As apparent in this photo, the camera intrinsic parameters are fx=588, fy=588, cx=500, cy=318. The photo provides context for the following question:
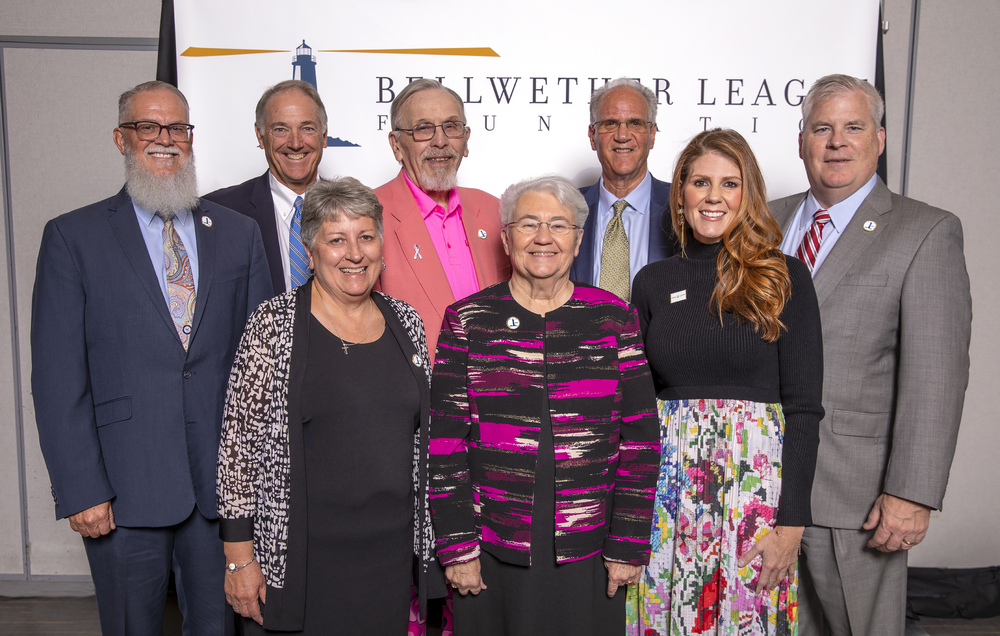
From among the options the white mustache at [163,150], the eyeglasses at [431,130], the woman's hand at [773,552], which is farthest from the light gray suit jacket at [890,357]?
the white mustache at [163,150]

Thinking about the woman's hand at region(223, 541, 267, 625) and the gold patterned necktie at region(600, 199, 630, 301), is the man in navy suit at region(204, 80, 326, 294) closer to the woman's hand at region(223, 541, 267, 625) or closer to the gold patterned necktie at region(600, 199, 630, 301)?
the woman's hand at region(223, 541, 267, 625)

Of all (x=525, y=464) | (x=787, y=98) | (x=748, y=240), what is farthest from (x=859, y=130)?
(x=525, y=464)

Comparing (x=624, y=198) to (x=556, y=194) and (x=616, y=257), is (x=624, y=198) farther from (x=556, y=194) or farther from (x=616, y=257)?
(x=556, y=194)

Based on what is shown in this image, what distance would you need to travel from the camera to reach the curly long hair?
1707mm

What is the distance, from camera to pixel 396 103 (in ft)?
7.77

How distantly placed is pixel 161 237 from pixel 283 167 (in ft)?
2.18

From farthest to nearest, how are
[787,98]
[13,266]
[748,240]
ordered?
1. [13,266]
2. [787,98]
3. [748,240]

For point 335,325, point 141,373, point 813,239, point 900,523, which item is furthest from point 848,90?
point 141,373

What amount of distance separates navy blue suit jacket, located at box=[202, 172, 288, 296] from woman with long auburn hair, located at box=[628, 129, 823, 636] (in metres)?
1.62

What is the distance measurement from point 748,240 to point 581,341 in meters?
0.60

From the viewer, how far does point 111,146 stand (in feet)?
11.2

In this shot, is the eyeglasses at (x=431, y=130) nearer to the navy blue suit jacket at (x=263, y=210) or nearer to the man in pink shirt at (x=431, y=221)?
the man in pink shirt at (x=431, y=221)

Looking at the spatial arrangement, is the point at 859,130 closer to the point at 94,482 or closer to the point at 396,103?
the point at 396,103

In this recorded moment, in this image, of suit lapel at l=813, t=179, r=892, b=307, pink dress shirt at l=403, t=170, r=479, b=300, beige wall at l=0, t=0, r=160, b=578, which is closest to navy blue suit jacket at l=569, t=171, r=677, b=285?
pink dress shirt at l=403, t=170, r=479, b=300
